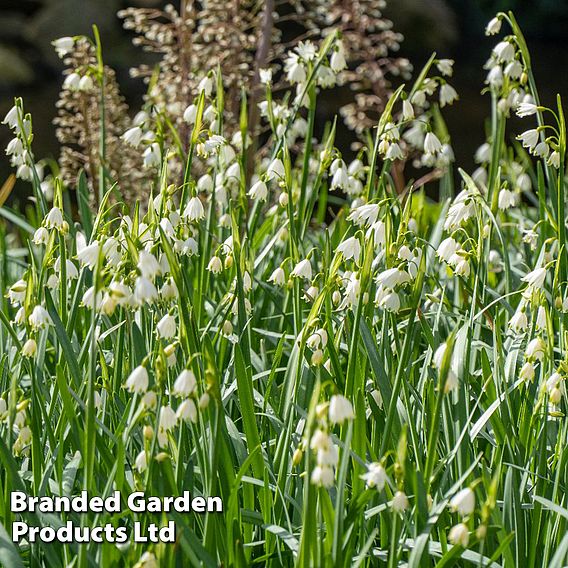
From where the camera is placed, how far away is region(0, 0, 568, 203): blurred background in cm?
1130

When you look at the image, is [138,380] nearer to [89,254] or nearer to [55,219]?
[89,254]

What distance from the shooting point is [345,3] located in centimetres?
448

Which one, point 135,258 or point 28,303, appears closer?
point 135,258

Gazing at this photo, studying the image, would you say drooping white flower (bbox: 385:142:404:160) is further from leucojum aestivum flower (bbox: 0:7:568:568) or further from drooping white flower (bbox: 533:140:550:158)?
drooping white flower (bbox: 533:140:550:158)

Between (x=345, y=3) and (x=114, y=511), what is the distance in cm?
346

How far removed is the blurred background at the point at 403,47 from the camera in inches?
445

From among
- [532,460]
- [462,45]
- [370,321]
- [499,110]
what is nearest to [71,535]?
[370,321]

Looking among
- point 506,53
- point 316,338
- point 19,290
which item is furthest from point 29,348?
point 506,53

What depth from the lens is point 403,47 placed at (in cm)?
1491

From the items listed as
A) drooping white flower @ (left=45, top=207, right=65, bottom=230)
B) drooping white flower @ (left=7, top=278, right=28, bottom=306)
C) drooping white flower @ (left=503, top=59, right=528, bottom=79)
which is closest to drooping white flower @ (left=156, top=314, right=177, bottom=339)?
drooping white flower @ (left=7, top=278, right=28, bottom=306)

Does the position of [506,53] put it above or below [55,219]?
above

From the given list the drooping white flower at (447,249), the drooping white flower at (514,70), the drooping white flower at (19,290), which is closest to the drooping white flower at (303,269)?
the drooping white flower at (447,249)

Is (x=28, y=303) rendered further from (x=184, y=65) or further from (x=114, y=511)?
(x=184, y=65)

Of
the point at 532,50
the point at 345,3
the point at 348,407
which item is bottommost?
the point at 348,407
